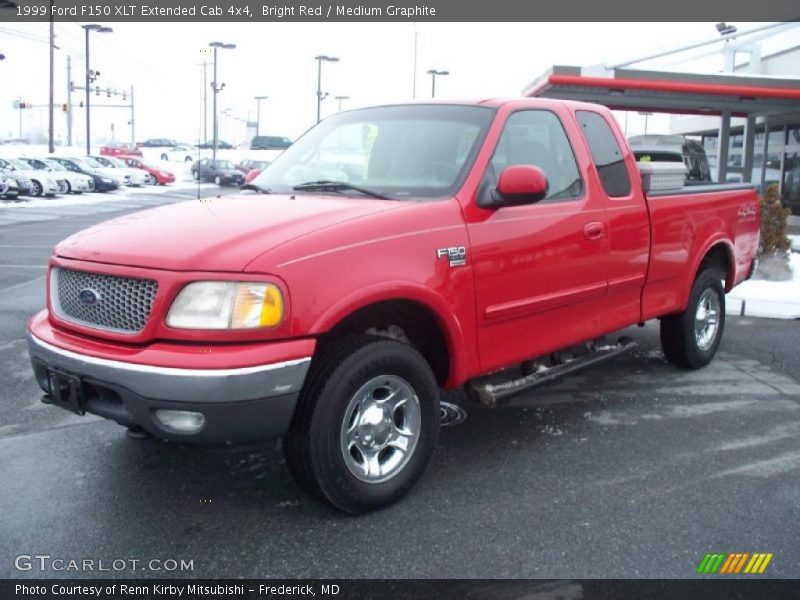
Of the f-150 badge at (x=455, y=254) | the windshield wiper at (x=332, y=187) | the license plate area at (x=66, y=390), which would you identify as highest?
the windshield wiper at (x=332, y=187)

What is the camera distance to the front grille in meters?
3.43

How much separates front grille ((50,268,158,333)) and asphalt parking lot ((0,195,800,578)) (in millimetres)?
937

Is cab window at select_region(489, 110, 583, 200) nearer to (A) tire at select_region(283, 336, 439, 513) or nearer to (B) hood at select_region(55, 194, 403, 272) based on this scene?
(B) hood at select_region(55, 194, 403, 272)

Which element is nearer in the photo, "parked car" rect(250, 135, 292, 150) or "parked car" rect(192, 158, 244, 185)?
"parked car" rect(192, 158, 244, 185)

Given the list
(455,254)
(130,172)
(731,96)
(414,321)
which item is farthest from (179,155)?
(455,254)

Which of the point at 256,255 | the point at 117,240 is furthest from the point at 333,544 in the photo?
the point at 117,240

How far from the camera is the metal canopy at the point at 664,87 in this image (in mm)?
16234

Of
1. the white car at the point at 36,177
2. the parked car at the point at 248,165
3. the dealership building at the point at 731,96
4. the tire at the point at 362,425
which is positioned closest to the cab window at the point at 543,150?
the tire at the point at 362,425

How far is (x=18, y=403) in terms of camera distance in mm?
5496

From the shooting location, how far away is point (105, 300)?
3564mm

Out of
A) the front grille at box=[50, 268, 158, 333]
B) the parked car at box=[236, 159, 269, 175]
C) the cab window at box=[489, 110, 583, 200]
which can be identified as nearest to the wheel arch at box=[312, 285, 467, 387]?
the front grille at box=[50, 268, 158, 333]

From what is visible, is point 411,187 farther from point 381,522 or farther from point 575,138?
point 381,522

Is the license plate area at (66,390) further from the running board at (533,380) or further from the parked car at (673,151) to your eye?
the parked car at (673,151)

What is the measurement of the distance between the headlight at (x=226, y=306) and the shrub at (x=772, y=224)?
8.87 meters
